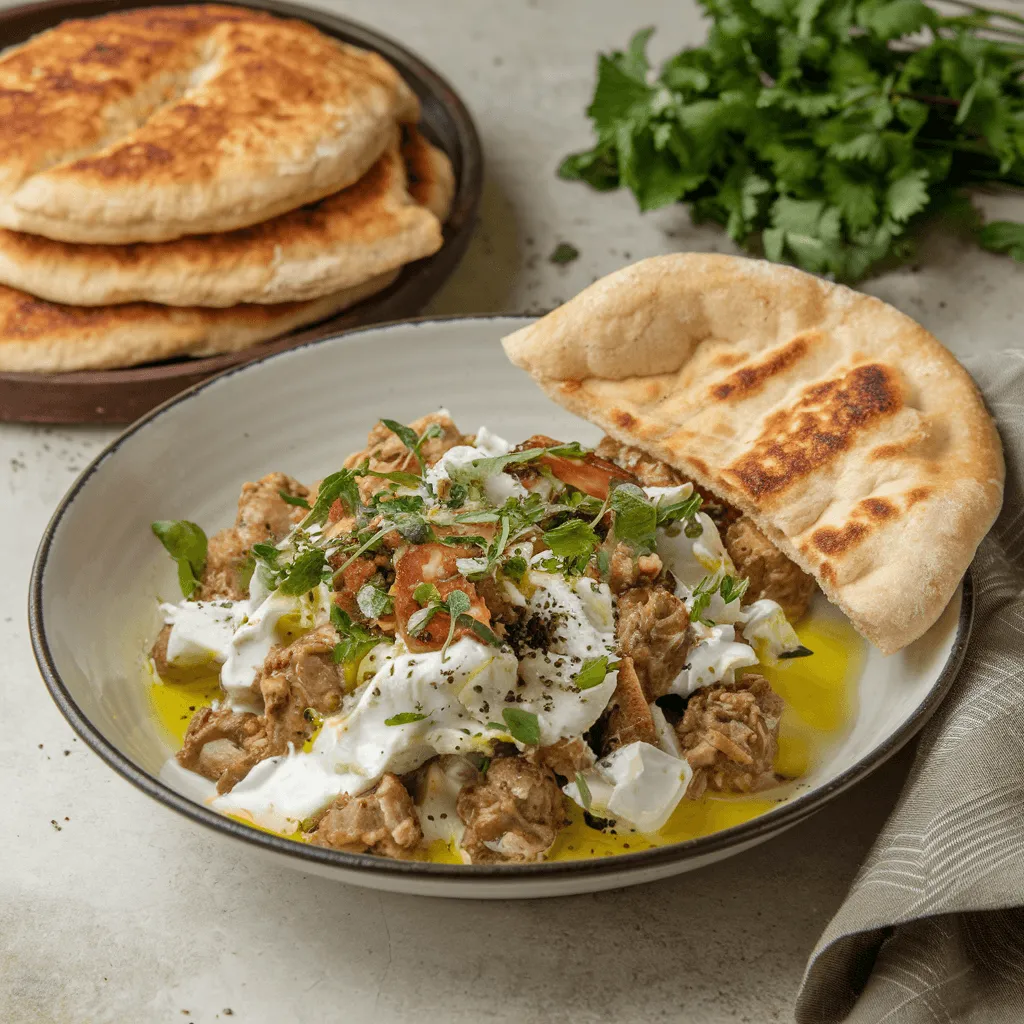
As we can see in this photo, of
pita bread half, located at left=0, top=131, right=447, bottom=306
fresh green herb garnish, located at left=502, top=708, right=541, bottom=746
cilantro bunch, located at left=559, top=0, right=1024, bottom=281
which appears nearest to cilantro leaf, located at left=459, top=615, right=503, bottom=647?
fresh green herb garnish, located at left=502, top=708, right=541, bottom=746

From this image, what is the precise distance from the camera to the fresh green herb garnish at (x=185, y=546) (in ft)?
12.6

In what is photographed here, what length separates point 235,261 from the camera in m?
4.68

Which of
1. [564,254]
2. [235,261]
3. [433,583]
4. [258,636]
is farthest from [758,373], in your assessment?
[564,254]

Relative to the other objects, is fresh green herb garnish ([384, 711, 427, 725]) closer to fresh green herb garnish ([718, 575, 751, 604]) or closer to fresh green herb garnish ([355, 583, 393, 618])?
fresh green herb garnish ([355, 583, 393, 618])

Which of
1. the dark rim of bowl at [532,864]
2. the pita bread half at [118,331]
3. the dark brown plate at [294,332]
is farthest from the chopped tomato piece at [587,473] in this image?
the pita bread half at [118,331]

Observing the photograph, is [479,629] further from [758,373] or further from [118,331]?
[118,331]

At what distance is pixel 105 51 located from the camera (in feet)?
17.5

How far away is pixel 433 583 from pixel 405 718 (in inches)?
14.0

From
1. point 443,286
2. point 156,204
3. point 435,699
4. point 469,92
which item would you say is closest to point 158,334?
point 156,204

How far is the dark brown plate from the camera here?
181 inches

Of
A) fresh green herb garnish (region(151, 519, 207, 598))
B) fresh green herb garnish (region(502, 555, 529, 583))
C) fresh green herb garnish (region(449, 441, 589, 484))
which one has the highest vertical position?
fresh green herb garnish (region(449, 441, 589, 484))

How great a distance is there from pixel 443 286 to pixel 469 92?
1.94m

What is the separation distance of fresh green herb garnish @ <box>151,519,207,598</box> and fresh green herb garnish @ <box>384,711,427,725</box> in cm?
110

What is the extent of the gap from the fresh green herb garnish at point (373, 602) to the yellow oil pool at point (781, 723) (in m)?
0.56
